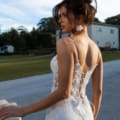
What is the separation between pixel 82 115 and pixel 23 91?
1423 centimetres

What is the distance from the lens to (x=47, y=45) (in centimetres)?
10456

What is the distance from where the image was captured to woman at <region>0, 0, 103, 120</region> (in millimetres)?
2703

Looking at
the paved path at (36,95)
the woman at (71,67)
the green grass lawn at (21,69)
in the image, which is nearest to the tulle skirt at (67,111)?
the woman at (71,67)

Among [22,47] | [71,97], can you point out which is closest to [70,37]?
[71,97]

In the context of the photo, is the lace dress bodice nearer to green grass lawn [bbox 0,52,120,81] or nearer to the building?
green grass lawn [bbox 0,52,120,81]

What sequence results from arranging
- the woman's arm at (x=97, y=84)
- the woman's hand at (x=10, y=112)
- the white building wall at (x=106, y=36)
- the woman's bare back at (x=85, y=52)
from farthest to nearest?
the white building wall at (x=106, y=36), the woman's arm at (x=97, y=84), the woman's bare back at (x=85, y=52), the woman's hand at (x=10, y=112)

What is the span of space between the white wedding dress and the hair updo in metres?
0.31

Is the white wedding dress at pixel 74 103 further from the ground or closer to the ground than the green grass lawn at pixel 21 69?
further from the ground

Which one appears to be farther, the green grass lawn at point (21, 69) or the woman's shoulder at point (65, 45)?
the green grass lawn at point (21, 69)

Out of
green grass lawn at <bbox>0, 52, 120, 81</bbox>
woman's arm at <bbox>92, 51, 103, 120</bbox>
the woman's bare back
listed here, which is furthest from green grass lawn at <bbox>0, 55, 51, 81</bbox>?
the woman's bare back

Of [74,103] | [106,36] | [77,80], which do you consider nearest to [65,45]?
[77,80]

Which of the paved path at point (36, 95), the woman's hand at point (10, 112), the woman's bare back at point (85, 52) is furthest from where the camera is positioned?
the paved path at point (36, 95)

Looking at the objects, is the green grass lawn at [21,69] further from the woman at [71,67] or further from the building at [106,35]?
the building at [106,35]

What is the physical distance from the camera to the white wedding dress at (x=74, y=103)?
283 cm
